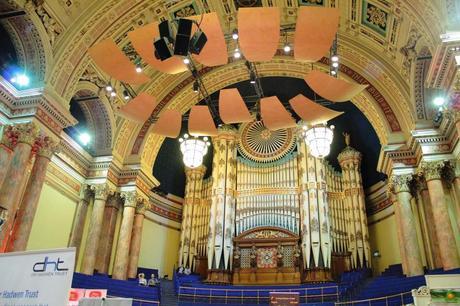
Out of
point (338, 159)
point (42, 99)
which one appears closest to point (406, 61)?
point (338, 159)

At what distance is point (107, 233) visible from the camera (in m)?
13.2

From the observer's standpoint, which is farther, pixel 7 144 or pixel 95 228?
pixel 95 228

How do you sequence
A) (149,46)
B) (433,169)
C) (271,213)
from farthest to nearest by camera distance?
1. (271,213)
2. (433,169)
3. (149,46)

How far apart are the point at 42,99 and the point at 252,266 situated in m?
9.56

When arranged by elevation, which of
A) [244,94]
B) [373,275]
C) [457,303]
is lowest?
[457,303]

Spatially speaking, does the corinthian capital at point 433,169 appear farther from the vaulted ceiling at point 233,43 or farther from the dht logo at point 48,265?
the dht logo at point 48,265

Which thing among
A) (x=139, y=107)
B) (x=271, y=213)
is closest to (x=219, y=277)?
(x=271, y=213)

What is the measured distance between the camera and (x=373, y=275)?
14.5 m

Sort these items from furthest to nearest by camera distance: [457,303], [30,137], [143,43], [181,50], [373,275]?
[373,275] → [30,137] → [143,43] → [181,50] → [457,303]

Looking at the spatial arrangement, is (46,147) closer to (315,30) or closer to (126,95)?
(126,95)

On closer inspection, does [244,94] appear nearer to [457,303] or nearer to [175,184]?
[175,184]

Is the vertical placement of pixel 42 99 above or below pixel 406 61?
below

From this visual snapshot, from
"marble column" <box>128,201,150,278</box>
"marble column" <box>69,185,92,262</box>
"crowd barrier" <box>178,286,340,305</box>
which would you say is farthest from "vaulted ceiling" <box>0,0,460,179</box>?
"crowd barrier" <box>178,286,340,305</box>

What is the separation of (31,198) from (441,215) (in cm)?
1085
